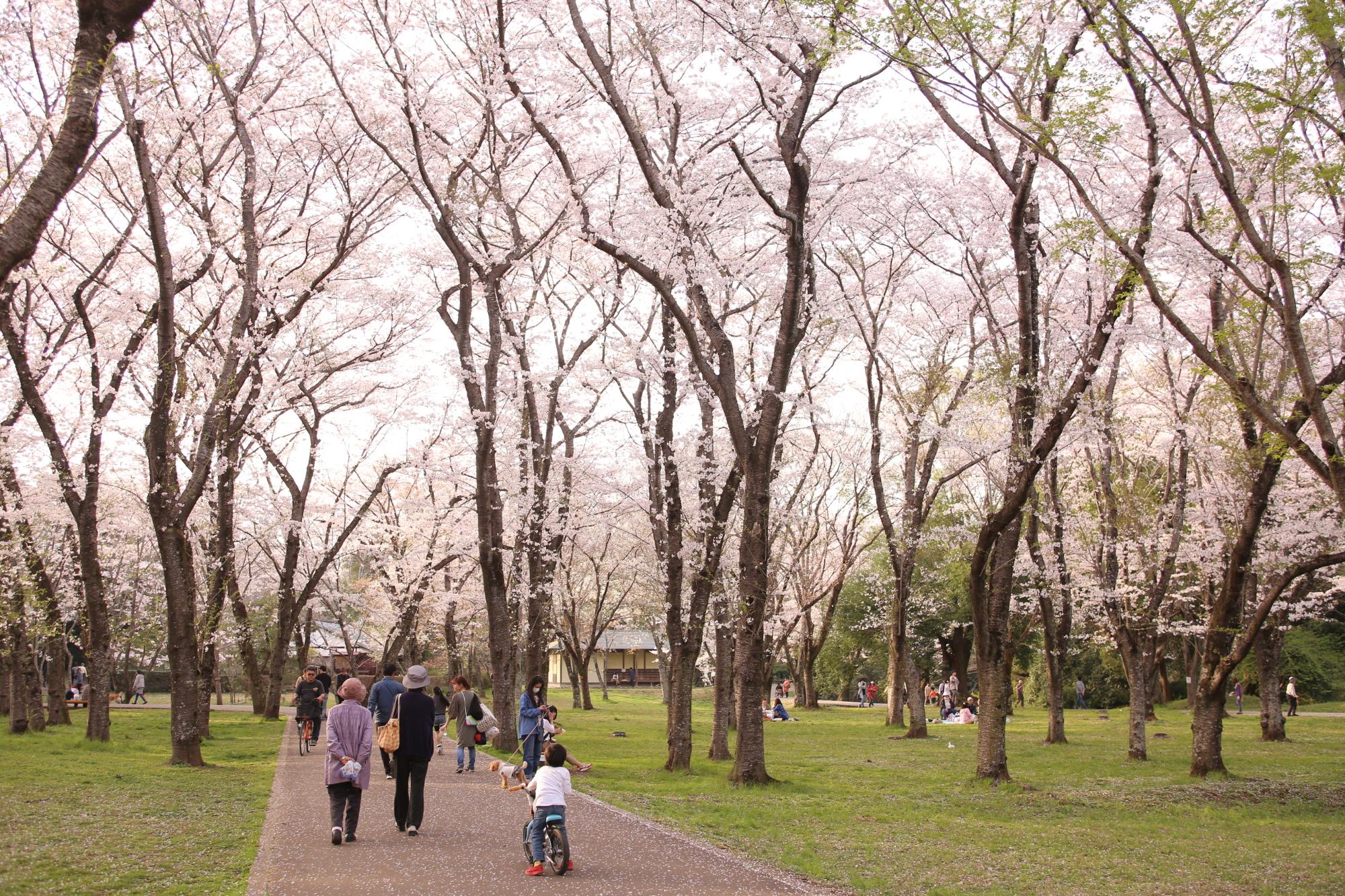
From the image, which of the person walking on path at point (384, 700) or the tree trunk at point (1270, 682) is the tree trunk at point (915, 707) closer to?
the tree trunk at point (1270, 682)

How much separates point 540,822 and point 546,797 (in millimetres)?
177

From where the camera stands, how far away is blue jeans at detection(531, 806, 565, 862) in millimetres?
7082

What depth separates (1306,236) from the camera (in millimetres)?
13141

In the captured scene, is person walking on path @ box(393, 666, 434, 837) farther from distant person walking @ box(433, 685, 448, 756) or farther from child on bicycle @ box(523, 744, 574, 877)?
distant person walking @ box(433, 685, 448, 756)

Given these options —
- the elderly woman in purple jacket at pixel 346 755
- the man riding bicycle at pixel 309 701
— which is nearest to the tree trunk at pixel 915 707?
the man riding bicycle at pixel 309 701

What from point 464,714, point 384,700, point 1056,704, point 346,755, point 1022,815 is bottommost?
point 1022,815

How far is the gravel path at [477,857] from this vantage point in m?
6.66

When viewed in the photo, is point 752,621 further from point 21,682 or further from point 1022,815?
point 21,682

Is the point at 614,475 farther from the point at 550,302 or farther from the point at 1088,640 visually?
the point at 1088,640

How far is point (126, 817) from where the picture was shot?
9.42 metres

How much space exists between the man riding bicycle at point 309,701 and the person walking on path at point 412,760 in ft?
30.3

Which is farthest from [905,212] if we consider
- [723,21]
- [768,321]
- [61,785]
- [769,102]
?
[61,785]

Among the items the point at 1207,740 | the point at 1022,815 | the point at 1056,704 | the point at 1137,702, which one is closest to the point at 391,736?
the point at 1022,815

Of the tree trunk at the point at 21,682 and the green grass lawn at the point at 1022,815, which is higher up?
the tree trunk at the point at 21,682
